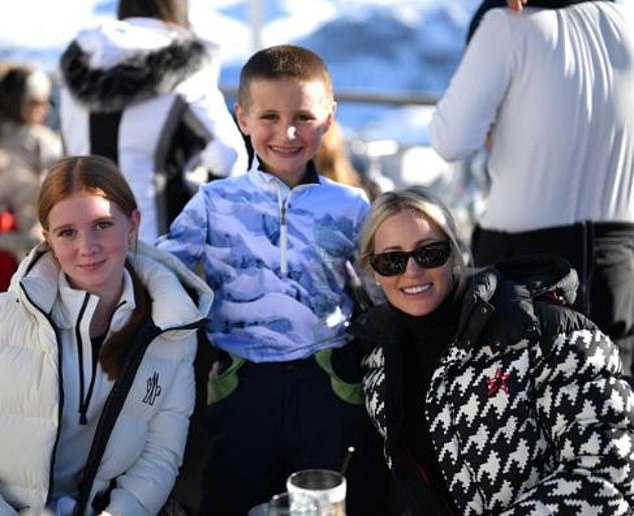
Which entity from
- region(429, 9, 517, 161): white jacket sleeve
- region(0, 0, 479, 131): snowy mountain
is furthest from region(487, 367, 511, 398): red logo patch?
region(0, 0, 479, 131): snowy mountain

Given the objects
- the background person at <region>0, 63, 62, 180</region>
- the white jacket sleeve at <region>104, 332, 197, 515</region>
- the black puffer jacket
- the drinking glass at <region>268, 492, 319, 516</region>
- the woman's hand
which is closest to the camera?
the drinking glass at <region>268, 492, 319, 516</region>

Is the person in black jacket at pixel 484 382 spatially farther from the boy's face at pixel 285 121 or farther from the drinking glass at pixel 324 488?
the drinking glass at pixel 324 488

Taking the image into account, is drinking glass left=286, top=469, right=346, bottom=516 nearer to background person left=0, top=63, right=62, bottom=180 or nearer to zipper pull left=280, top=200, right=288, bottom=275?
zipper pull left=280, top=200, right=288, bottom=275

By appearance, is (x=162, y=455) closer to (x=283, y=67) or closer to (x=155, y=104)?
(x=283, y=67)

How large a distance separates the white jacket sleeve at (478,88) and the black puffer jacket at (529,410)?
0.92 m

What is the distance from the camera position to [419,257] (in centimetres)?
273

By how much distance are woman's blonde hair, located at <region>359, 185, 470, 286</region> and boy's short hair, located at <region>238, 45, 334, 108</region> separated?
46cm

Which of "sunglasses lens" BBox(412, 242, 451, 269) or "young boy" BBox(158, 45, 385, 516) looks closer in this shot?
"sunglasses lens" BBox(412, 242, 451, 269)

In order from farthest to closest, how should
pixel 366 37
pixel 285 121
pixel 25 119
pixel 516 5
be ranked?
pixel 366 37, pixel 25 119, pixel 516 5, pixel 285 121

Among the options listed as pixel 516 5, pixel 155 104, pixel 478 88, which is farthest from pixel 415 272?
pixel 155 104

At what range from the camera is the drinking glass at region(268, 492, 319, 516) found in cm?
Result: 218

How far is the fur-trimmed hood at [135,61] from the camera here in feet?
13.3

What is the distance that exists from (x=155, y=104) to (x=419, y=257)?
1.72 m

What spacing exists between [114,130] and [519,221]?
161 centimetres
